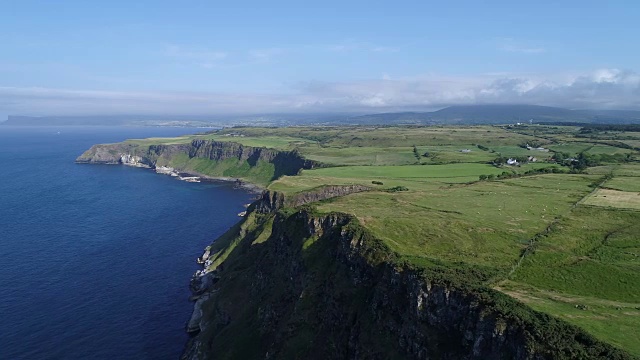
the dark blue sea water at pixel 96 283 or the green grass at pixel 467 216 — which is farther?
the dark blue sea water at pixel 96 283

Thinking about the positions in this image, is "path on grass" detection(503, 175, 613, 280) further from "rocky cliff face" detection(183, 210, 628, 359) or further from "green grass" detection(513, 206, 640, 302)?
"rocky cliff face" detection(183, 210, 628, 359)

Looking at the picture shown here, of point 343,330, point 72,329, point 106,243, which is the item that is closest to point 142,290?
point 72,329

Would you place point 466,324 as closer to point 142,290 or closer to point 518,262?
point 518,262

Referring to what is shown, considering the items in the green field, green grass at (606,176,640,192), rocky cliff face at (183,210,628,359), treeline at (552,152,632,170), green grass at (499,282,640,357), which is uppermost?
treeline at (552,152,632,170)

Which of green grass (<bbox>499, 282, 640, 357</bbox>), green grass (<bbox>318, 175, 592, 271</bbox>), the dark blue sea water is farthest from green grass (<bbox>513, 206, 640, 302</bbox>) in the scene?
the dark blue sea water

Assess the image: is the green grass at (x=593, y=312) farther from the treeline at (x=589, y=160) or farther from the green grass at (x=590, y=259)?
the treeline at (x=589, y=160)

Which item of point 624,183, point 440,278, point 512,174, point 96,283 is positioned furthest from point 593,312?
point 96,283

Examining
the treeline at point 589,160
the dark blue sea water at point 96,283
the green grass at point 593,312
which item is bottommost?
the dark blue sea water at point 96,283

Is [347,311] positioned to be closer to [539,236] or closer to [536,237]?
[536,237]

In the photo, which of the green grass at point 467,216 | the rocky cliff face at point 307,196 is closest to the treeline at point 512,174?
the green grass at point 467,216
